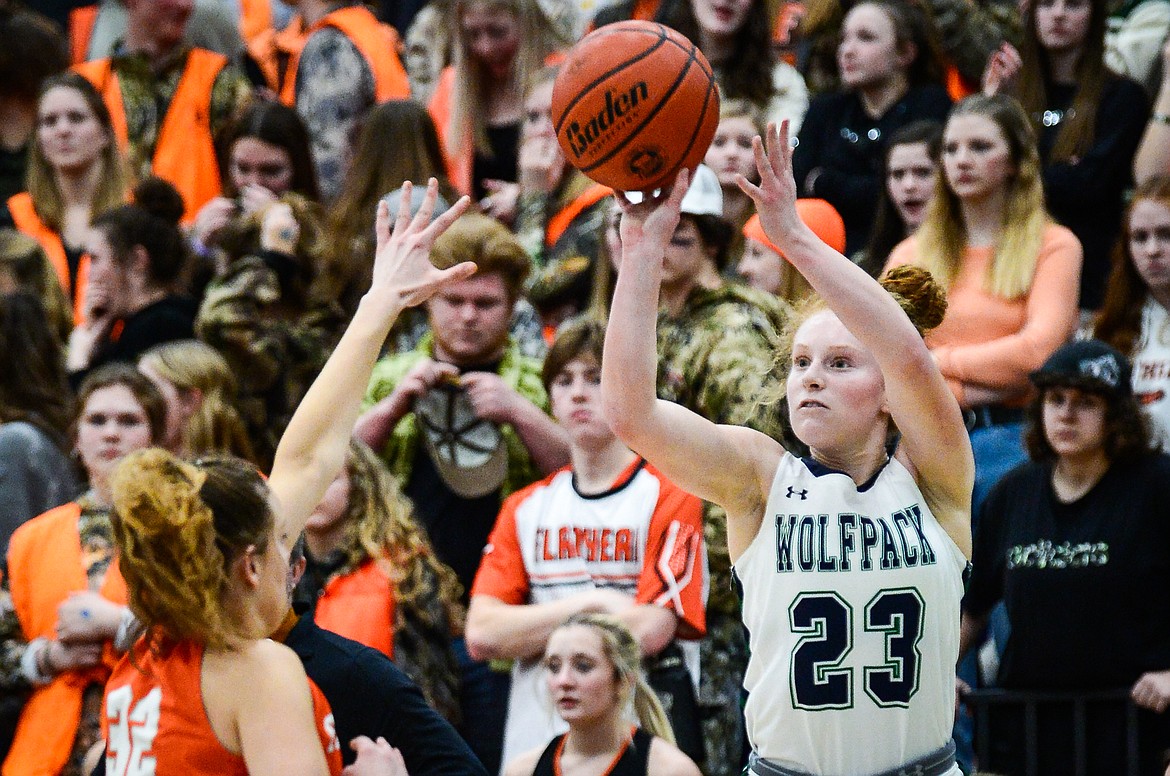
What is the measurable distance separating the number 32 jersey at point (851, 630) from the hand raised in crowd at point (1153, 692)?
1.94m

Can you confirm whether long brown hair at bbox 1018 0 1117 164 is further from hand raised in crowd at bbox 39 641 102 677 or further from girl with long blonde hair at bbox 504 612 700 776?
hand raised in crowd at bbox 39 641 102 677

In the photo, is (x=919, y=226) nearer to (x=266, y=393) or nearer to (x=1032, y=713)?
(x=1032, y=713)

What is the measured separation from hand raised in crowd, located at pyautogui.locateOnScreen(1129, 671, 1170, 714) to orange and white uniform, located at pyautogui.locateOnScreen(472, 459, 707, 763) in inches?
53.4

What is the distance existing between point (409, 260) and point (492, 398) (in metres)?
1.93

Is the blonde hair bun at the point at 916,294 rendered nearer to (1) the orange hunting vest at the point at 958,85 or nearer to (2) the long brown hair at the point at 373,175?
(2) the long brown hair at the point at 373,175

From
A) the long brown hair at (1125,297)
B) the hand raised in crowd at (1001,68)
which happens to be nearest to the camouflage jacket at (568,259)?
the hand raised in crowd at (1001,68)

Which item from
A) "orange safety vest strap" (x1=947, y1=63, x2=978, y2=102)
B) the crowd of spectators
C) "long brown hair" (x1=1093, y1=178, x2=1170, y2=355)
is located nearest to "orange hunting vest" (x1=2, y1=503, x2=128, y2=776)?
the crowd of spectators

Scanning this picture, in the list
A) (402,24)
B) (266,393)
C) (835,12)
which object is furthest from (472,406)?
(402,24)

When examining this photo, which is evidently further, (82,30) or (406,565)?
(82,30)

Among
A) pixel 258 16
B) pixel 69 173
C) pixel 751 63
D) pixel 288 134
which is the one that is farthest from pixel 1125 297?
pixel 258 16

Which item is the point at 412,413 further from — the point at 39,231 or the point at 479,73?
the point at 39,231

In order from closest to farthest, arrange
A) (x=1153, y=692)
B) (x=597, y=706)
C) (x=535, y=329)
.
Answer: (x=597, y=706) → (x=1153, y=692) → (x=535, y=329)

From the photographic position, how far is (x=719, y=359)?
19.9 ft

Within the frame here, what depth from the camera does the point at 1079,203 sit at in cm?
731
